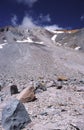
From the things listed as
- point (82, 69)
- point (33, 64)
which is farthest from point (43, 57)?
point (82, 69)

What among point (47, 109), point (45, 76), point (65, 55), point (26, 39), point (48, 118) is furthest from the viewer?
point (26, 39)

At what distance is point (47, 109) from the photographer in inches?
539

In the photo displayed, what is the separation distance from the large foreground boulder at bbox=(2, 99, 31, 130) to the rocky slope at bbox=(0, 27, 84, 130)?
0.36m

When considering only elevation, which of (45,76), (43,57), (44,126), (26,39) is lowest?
(44,126)

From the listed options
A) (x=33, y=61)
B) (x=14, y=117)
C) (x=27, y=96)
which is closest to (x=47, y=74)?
(x=33, y=61)

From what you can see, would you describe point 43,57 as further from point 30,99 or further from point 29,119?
point 29,119

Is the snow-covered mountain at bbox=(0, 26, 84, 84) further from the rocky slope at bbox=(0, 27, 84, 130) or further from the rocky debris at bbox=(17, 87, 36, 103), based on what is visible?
the rocky debris at bbox=(17, 87, 36, 103)

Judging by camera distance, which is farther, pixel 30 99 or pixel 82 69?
pixel 82 69

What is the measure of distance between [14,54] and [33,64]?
6.50m

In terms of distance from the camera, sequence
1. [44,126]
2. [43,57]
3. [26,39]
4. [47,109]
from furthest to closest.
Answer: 1. [26,39]
2. [43,57]
3. [47,109]
4. [44,126]

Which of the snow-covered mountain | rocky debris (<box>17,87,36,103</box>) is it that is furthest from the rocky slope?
rocky debris (<box>17,87,36,103</box>)

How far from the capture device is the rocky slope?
12.2 meters

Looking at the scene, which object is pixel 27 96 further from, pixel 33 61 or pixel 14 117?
pixel 33 61

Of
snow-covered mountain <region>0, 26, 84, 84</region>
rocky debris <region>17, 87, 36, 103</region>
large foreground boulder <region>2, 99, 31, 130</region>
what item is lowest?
large foreground boulder <region>2, 99, 31, 130</region>
